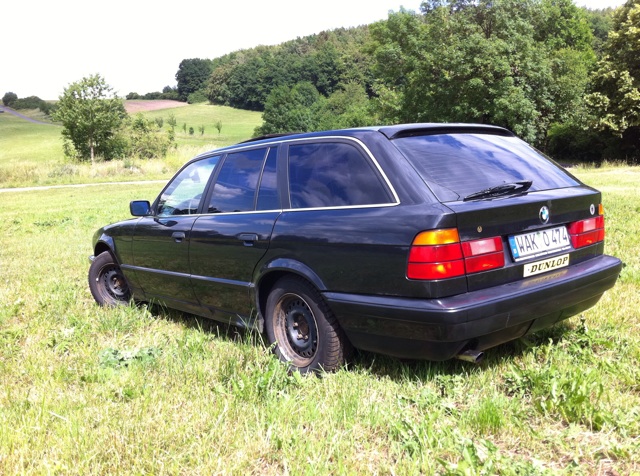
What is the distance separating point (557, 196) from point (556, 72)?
140 ft

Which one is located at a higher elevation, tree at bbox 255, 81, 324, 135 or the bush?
the bush

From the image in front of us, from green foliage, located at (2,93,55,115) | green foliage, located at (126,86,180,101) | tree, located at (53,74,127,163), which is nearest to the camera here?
tree, located at (53,74,127,163)

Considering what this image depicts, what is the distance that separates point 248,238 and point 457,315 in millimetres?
1639

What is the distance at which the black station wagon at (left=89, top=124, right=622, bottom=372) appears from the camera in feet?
9.17

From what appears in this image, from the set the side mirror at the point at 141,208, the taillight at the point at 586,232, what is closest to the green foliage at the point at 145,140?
the side mirror at the point at 141,208

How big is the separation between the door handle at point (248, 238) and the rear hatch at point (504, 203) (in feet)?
3.84

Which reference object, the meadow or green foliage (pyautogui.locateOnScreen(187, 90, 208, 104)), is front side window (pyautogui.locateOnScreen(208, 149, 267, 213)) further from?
green foliage (pyautogui.locateOnScreen(187, 90, 208, 104))

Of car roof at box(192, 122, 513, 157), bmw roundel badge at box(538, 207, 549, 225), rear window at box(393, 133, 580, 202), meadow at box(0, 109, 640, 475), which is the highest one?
car roof at box(192, 122, 513, 157)

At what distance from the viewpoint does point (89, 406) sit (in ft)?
9.81

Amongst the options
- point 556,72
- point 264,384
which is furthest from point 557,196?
point 556,72

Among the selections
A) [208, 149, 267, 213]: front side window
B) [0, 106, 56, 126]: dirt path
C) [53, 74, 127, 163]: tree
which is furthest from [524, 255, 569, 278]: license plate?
[0, 106, 56, 126]: dirt path

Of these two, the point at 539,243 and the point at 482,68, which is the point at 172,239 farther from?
the point at 482,68

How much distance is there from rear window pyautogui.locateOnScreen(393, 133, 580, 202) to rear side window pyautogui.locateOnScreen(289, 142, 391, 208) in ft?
0.85

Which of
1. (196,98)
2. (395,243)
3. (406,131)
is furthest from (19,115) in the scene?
(395,243)
